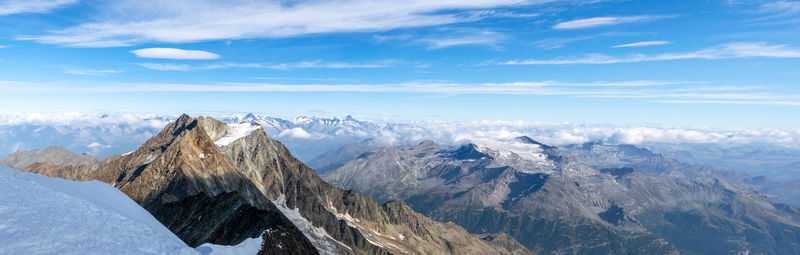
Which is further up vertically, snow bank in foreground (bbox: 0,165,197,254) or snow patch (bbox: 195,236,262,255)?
snow bank in foreground (bbox: 0,165,197,254)

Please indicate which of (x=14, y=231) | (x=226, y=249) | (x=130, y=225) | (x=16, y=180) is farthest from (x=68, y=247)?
(x=226, y=249)

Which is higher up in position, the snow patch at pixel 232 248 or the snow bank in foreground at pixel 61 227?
the snow bank in foreground at pixel 61 227

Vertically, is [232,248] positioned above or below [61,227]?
below

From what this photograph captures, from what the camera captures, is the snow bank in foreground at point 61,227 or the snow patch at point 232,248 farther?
the snow patch at point 232,248

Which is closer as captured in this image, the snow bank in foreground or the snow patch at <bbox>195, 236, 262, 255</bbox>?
the snow bank in foreground

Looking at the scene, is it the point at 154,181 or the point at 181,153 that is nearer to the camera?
the point at 154,181

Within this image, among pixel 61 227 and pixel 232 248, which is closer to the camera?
pixel 61 227

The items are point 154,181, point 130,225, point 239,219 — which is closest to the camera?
point 130,225

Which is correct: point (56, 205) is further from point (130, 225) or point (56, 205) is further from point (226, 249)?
point (226, 249)
